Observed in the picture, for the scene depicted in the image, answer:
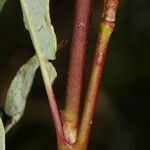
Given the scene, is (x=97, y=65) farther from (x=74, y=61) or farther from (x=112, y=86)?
(x=112, y=86)

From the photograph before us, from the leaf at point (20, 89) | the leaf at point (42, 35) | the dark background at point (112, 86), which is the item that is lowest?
the dark background at point (112, 86)

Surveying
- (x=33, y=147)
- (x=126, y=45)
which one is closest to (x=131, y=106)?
(x=126, y=45)

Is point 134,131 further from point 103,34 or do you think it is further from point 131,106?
point 103,34

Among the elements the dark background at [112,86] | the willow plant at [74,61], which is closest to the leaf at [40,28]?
the willow plant at [74,61]

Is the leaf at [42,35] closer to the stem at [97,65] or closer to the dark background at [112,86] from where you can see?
the stem at [97,65]

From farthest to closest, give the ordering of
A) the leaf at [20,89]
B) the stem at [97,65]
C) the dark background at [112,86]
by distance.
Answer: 1. the dark background at [112,86]
2. the leaf at [20,89]
3. the stem at [97,65]

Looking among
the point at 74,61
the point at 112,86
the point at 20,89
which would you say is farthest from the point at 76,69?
Result: the point at 112,86

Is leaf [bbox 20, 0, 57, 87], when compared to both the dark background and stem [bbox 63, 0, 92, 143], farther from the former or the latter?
the dark background
